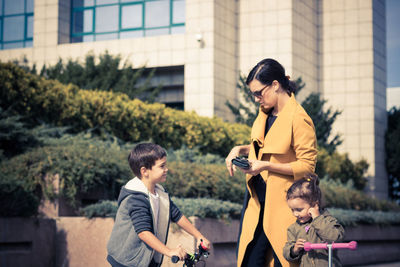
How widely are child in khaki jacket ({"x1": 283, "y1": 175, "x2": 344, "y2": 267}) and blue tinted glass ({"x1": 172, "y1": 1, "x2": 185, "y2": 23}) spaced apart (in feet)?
57.5

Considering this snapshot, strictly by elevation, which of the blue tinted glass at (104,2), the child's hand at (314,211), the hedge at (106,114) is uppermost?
the blue tinted glass at (104,2)

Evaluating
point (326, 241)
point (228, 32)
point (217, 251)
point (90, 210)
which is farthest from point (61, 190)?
point (228, 32)

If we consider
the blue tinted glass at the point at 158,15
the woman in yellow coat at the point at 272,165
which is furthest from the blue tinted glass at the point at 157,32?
the woman in yellow coat at the point at 272,165

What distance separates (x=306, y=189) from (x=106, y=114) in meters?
8.87

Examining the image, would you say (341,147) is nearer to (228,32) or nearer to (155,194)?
(228,32)

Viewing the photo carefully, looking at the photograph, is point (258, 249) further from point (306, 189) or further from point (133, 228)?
point (133, 228)

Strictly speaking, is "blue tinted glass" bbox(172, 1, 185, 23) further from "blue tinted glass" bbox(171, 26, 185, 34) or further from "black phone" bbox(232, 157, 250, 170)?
"black phone" bbox(232, 157, 250, 170)

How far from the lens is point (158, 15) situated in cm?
2108

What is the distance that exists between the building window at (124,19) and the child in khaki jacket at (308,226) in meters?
17.4

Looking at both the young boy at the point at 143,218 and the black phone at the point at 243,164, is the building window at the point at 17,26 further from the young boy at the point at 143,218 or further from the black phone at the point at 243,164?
the black phone at the point at 243,164

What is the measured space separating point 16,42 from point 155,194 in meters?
20.2

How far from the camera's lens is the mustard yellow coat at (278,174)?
379cm

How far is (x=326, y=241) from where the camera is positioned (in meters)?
3.71

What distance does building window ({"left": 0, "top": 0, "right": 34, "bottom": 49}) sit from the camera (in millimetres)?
22656
